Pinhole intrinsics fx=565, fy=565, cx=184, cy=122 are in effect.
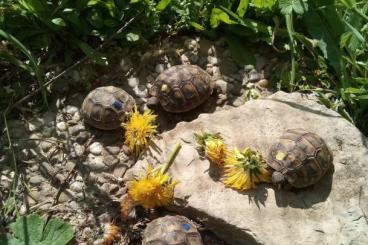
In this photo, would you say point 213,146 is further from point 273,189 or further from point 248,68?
point 248,68

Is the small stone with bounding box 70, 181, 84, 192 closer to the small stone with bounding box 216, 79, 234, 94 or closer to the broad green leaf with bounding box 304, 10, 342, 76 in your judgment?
the small stone with bounding box 216, 79, 234, 94

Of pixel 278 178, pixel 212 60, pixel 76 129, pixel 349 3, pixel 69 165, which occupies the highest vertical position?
pixel 349 3

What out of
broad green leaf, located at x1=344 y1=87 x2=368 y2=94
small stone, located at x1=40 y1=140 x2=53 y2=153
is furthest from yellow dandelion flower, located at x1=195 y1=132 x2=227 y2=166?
small stone, located at x1=40 y1=140 x2=53 y2=153

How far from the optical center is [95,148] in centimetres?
437

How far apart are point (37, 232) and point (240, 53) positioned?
2161 mm

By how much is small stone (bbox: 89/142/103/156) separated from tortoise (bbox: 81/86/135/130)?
0.14 meters

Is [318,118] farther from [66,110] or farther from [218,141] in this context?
[66,110]

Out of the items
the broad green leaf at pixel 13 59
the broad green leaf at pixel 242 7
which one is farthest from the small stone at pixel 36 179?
the broad green leaf at pixel 242 7

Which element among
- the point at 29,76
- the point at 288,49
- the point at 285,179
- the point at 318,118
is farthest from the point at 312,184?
the point at 29,76

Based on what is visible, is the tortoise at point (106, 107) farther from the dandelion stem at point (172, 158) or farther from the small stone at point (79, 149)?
the dandelion stem at point (172, 158)

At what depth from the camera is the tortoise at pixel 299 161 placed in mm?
3840

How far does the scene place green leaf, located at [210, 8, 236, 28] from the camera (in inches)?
177

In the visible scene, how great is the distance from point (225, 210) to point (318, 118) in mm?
1017

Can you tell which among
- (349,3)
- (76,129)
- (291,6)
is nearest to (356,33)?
(349,3)
